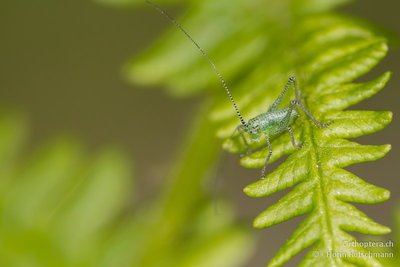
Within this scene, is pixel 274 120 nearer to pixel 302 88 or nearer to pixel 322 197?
pixel 302 88

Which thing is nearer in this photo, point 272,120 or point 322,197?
point 322,197

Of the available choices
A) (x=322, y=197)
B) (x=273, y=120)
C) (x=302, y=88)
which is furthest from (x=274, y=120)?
(x=322, y=197)

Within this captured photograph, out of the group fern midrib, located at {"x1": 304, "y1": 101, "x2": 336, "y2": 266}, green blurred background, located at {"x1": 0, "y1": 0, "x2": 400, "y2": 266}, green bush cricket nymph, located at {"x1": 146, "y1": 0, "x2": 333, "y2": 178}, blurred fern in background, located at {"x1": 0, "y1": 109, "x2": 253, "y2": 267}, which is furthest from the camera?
green blurred background, located at {"x1": 0, "y1": 0, "x2": 400, "y2": 266}

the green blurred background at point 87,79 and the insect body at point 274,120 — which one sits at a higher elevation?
the green blurred background at point 87,79

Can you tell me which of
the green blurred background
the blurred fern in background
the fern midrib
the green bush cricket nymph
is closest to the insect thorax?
the green bush cricket nymph

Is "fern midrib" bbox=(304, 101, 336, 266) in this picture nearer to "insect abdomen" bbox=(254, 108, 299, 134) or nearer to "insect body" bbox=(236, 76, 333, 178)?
"insect body" bbox=(236, 76, 333, 178)

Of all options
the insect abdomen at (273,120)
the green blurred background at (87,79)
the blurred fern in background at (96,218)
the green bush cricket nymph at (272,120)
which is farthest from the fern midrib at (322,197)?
the green blurred background at (87,79)

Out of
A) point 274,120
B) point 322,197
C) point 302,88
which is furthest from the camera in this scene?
point 274,120

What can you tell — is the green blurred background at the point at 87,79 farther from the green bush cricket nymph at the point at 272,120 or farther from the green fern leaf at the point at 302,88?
the green bush cricket nymph at the point at 272,120
